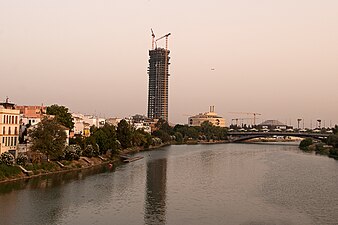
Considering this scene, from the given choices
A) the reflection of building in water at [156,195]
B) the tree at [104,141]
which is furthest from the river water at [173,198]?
the tree at [104,141]

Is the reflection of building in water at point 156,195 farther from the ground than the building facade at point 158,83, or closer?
closer

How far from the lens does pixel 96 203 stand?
87.9 feet

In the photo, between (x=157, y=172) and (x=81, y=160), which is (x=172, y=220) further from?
(x=81, y=160)

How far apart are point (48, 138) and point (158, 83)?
14226cm

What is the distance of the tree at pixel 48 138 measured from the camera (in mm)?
37188

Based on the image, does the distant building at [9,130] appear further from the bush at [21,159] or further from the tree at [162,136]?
the tree at [162,136]

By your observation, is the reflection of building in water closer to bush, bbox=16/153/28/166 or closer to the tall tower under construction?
bush, bbox=16/153/28/166

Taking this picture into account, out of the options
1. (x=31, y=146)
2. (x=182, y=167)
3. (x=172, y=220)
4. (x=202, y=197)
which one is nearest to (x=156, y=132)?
(x=182, y=167)

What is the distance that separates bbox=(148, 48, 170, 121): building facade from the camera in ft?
571

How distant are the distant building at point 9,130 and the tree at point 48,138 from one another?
1.46 m

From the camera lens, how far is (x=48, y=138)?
3741cm

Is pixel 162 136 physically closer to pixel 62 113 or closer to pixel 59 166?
pixel 62 113

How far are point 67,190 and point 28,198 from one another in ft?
12.4

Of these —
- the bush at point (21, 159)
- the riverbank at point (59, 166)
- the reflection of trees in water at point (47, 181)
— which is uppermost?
the bush at point (21, 159)
